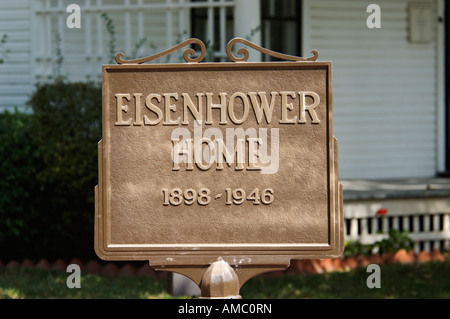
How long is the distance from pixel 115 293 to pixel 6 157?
2.10m

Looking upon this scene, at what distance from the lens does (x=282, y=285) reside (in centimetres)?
616

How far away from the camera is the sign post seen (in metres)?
3.07

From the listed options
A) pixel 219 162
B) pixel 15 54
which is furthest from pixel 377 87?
pixel 219 162

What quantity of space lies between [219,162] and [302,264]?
390cm

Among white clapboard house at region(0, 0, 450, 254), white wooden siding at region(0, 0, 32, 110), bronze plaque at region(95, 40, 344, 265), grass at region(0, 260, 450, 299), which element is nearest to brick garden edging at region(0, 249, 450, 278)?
grass at region(0, 260, 450, 299)

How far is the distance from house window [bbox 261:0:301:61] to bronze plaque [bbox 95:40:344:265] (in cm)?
618

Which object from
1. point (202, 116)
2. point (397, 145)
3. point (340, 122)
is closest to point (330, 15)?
point (340, 122)

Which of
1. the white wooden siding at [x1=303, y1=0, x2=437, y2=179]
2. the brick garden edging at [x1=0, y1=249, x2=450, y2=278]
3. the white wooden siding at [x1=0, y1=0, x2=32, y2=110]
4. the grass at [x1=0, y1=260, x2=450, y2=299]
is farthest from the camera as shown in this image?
the white wooden siding at [x1=303, y1=0, x2=437, y2=179]

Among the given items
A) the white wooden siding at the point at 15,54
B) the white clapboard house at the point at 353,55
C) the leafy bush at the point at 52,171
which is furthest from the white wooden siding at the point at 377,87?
the white wooden siding at the point at 15,54

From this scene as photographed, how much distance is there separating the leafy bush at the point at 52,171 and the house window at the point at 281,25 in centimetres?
307

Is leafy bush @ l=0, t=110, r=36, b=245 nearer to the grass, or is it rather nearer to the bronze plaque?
the grass

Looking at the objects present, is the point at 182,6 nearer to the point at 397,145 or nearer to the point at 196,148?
the point at 397,145

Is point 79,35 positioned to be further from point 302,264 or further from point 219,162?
point 219,162

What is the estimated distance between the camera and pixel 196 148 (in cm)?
308
